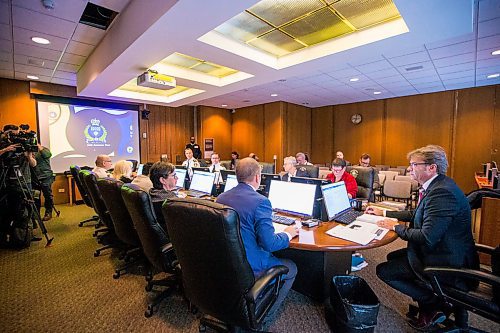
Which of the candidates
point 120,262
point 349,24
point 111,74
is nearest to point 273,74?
point 349,24

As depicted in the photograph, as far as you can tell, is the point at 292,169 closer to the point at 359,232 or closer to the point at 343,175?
the point at 343,175

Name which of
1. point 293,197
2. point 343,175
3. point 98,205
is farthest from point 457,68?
point 98,205

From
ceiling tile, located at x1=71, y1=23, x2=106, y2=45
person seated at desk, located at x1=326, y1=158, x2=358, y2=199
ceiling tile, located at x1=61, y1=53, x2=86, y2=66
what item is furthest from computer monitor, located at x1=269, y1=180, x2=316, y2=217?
ceiling tile, located at x1=61, y1=53, x2=86, y2=66

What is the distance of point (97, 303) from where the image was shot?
7.51 ft

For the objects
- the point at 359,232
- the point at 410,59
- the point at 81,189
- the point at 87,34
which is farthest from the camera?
the point at 410,59

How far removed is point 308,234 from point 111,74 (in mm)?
4086

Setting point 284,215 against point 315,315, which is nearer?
point 315,315

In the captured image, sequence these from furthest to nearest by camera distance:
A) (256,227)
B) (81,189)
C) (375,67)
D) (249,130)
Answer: (249,130), (375,67), (81,189), (256,227)

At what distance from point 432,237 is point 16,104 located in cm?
772

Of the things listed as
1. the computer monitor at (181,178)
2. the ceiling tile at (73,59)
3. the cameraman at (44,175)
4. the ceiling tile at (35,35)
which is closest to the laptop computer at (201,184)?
the computer monitor at (181,178)

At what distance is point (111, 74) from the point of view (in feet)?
13.8

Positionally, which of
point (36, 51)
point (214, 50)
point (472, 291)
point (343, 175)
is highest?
point (36, 51)

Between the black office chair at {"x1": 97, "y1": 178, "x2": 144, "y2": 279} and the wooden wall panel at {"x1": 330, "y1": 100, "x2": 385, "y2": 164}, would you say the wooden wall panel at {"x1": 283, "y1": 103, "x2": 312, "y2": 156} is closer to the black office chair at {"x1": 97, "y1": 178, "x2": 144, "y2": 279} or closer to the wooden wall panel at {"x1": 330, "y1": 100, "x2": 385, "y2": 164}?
the wooden wall panel at {"x1": 330, "y1": 100, "x2": 385, "y2": 164}

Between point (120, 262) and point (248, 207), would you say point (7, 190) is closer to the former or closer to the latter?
point (120, 262)
